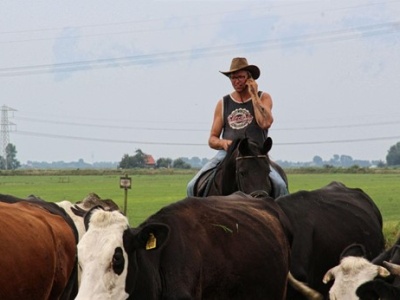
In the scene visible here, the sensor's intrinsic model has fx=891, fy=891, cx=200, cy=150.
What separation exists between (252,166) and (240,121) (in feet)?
3.12

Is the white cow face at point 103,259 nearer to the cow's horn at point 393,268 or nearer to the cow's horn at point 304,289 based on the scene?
the cow's horn at point 393,268

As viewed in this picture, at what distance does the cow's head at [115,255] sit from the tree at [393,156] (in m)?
143

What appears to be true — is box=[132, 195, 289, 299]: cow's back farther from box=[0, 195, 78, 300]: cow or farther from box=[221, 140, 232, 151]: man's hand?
box=[221, 140, 232, 151]: man's hand

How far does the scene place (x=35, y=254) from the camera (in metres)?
8.11

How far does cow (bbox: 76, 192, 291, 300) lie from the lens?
625 centimetres

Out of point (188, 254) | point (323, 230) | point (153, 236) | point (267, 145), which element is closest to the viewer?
point (153, 236)

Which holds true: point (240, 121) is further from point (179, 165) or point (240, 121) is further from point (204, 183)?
point (179, 165)

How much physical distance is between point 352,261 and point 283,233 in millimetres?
1517

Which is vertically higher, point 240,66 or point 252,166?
point 240,66

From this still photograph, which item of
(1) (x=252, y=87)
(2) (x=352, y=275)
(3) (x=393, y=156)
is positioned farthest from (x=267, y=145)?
(3) (x=393, y=156)

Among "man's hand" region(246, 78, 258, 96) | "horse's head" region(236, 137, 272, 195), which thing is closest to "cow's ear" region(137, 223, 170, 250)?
"horse's head" region(236, 137, 272, 195)

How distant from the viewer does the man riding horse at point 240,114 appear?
36.4 ft

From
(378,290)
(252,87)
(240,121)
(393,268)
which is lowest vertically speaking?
(378,290)

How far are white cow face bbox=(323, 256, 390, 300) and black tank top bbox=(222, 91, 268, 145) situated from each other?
4.06 m
